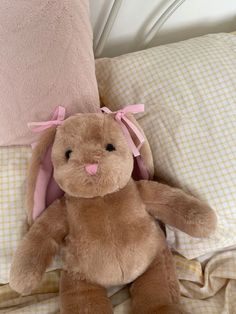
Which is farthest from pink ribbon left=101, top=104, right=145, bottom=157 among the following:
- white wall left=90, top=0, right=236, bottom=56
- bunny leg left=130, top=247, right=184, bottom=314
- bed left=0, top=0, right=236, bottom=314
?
white wall left=90, top=0, right=236, bottom=56

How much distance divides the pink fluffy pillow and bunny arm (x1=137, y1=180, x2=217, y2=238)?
27 centimetres

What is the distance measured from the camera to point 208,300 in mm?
827

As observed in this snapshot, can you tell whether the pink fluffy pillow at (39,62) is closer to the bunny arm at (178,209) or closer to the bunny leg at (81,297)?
the bunny arm at (178,209)

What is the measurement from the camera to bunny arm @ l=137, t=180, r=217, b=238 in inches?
29.5

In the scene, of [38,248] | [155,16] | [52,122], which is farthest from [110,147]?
[155,16]

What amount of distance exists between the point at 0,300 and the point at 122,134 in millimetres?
515

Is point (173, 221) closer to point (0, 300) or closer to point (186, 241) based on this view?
point (186, 241)

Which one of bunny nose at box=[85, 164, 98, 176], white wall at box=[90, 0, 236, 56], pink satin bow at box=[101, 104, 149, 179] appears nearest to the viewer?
bunny nose at box=[85, 164, 98, 176]

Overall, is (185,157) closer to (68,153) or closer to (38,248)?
(68,153)

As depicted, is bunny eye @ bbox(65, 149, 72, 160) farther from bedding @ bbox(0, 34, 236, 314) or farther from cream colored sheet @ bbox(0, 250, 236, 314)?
cream colored sheet @ bbox(0, 250, 236, 314)

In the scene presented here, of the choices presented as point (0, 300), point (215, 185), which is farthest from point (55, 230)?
point (215, 185)

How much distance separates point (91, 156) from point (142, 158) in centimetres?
19

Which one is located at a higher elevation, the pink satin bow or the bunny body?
the pink satin bow

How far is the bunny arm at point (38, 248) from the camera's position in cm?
70
